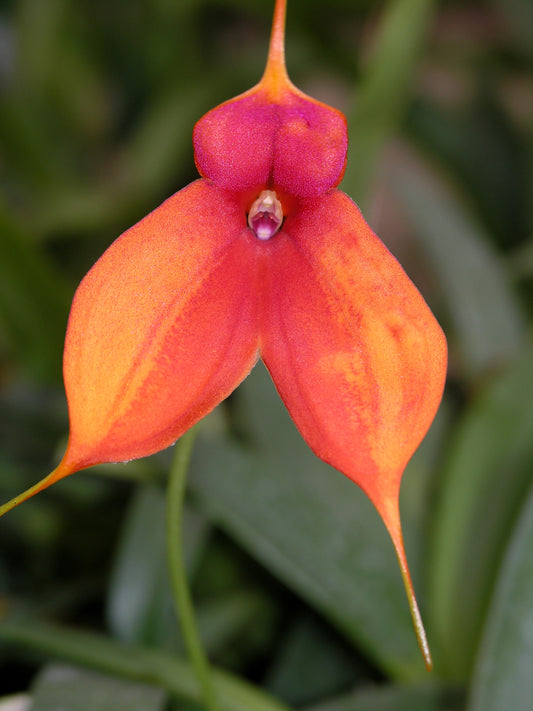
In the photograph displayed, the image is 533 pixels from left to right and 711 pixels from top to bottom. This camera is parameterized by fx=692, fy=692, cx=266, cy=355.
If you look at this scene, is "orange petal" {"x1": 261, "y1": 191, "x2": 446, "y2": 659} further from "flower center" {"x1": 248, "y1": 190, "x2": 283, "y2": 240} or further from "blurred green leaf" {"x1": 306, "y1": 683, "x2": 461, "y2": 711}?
"blurred green leaf" {"x1": 306, "y1": 683, "x2": 461, "y2": 711}

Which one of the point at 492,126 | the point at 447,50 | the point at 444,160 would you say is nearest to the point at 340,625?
the point at 444,160

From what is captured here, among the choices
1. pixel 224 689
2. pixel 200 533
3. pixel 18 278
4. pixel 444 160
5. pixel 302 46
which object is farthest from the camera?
pixel 302 46

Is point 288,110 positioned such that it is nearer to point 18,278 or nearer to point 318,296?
point 318,296

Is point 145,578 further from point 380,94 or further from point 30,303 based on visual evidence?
point 380,94

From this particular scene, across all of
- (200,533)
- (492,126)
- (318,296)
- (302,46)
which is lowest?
(200,533)

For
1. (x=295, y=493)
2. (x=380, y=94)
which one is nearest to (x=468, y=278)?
(x=380, y=94)
